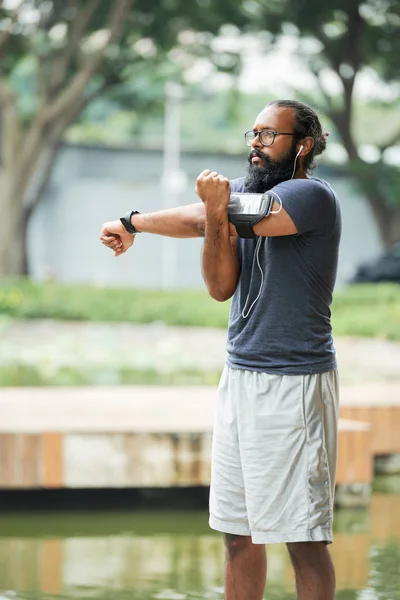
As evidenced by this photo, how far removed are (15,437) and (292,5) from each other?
20.1 m

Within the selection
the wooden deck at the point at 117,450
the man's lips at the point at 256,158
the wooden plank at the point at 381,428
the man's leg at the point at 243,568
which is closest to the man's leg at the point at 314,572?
the man's leg at the point at 243,568

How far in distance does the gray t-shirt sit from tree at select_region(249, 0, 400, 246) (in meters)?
21.7

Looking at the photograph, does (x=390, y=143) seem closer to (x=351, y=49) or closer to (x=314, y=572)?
(x=351, y=49)

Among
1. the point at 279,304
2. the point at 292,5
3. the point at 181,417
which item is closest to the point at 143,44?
the point at 292,5

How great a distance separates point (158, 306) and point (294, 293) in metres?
15.0

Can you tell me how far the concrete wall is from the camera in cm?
2820

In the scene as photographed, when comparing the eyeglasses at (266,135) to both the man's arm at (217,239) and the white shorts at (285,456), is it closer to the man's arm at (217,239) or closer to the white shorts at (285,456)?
the man's arm at (217,239)

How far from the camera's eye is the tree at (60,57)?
64.4ft

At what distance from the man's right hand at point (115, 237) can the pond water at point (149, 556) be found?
161 centimetres

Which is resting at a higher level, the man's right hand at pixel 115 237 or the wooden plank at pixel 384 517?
the man's right hand at pixel 115 237

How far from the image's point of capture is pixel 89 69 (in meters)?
19.3

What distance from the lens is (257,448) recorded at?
3127 millimetres

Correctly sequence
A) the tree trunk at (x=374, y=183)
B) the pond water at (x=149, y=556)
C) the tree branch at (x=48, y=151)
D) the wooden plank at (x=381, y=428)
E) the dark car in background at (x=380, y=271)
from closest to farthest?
the pond water at (x=149, y=556), the wooden plank at (x=381, y=428), the tree branch at (x=48, y=151), the dark car in background at (x=380, y=271), the tree trunk at (x=374, y=183)

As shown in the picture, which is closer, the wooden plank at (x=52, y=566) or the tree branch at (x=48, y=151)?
the wooden plank at (x=52, y=566)
